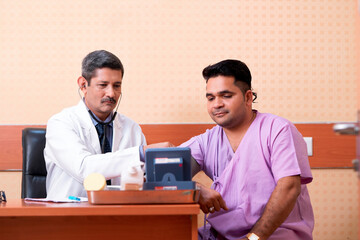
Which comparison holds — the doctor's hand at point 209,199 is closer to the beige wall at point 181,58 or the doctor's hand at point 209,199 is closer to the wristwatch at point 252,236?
the wristwatch at point 252,236

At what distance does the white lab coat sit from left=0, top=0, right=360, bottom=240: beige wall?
278mm

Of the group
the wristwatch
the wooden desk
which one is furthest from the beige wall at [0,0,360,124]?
the wooden desk

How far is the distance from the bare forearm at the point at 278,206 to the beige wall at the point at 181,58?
81cm

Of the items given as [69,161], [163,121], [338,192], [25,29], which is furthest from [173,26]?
[338,192]

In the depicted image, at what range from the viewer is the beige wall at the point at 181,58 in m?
2.56

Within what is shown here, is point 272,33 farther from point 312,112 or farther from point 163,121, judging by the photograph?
point 163,121

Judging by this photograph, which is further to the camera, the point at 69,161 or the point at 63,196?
the point at 63,196

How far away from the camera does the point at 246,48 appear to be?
256 cm

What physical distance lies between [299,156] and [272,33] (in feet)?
3.04

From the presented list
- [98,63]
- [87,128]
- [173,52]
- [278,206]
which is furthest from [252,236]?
[173,52]

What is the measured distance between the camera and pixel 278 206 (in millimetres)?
1765

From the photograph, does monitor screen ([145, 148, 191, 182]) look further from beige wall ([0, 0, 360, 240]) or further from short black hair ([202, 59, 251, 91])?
beige wall ([0, 0, 360, 240])

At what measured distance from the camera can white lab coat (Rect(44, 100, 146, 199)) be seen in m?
1.83

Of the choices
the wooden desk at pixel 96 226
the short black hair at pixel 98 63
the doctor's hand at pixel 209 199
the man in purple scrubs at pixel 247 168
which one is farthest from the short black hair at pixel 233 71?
the wooden desk at pixel 96 226
